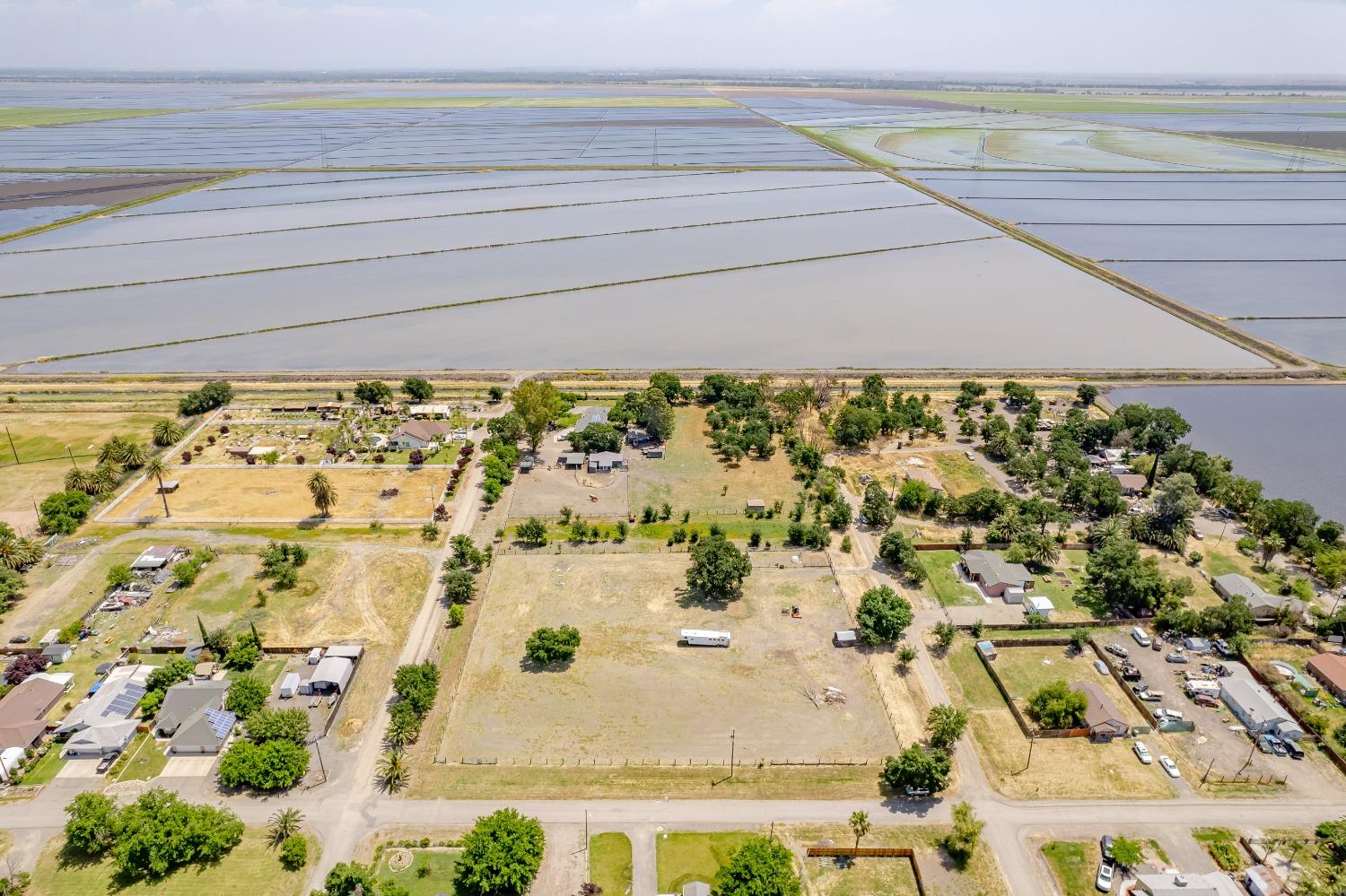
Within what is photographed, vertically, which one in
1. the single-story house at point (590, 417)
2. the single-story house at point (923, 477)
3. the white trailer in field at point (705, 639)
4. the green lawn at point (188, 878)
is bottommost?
the green lawn at point (188, 878)

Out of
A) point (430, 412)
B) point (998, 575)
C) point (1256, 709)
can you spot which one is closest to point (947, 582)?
point (998, 575)

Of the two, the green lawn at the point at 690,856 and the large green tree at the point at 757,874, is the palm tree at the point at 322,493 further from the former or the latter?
the large green tree at the point at 757,874

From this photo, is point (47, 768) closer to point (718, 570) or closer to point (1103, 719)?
point (718, 570)

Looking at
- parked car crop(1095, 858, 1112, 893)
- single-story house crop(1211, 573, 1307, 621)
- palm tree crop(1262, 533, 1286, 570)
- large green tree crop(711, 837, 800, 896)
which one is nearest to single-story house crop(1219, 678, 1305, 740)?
single-story house crop(1211, 573, 1307, 621)

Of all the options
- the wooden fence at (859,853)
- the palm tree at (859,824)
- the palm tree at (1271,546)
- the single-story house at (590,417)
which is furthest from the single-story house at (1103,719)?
the single-story house at (590,417)

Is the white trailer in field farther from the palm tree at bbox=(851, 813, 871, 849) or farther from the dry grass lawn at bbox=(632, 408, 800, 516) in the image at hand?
the dry grass lawn at bbox=(632, 408, 800, 516)

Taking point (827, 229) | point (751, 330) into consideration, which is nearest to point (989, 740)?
point (751, 330)

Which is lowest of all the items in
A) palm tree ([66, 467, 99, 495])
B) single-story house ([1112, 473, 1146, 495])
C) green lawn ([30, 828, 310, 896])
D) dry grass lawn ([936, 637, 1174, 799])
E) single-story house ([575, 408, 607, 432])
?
green lawn ([30, 828, 310, 896])
